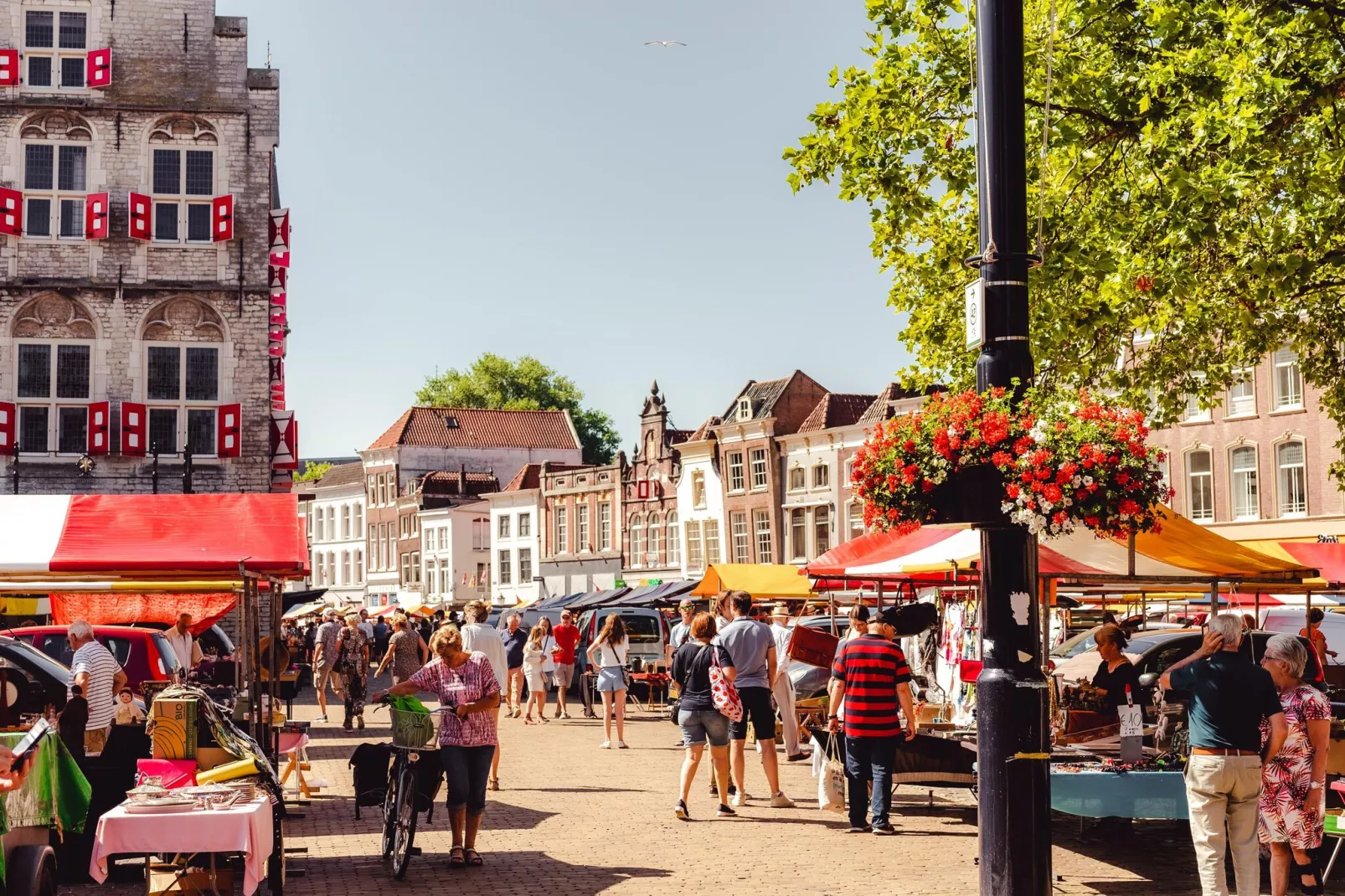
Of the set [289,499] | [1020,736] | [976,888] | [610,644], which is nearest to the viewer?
[1020,736]

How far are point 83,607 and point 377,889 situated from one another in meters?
10.8

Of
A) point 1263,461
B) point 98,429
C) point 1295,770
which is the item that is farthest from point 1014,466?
point 1263,461

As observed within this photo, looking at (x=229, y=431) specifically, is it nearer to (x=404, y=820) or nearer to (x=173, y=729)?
(x=404, y=820)

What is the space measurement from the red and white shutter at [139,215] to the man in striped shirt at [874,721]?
25.2m

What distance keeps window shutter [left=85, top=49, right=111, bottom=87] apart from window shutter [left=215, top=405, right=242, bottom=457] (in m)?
7.32

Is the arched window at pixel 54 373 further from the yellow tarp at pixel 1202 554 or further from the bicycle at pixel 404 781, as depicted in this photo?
the yellow tarp at pixel 1202 554

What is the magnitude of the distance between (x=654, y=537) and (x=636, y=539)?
1.79 m

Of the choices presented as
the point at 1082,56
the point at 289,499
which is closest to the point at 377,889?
the point at 289,499

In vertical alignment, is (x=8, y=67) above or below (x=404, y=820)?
above

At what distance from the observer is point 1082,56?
14.4 meters

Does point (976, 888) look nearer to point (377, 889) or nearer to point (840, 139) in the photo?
point (377, 889)

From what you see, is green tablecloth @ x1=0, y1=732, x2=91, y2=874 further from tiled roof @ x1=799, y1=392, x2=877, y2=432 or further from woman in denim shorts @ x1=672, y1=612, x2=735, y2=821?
tiled roof @ x1=799, y1=392, x2=877, y2=432

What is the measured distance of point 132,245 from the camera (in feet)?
112

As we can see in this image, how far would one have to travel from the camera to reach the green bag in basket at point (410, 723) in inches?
433
